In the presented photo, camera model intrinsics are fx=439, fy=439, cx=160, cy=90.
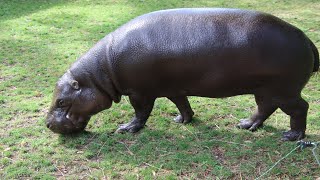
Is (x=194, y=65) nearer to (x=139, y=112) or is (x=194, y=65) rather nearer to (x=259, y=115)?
(x=139, y=112)

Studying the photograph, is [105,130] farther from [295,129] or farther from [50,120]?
[295,129]

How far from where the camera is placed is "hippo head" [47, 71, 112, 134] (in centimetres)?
429

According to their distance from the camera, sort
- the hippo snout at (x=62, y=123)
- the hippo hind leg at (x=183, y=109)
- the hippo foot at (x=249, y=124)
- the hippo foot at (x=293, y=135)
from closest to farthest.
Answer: the hippo foot at (x=293, y=135) < the hippo snout at (x=62, y=123) < the hippo foot at (x=249, y=124) < the hippo hind leg at (x=183, y=109)

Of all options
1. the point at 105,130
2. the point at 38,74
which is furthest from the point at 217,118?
the point at 38,74

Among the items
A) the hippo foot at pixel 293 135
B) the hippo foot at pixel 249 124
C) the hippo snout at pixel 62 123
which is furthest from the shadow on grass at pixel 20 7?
the hippo foot at pixel 293 135

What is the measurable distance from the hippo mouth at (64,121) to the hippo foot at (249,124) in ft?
5.29

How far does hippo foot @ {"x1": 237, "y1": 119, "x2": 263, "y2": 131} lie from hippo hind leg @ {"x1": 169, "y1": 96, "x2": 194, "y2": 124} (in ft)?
1.78

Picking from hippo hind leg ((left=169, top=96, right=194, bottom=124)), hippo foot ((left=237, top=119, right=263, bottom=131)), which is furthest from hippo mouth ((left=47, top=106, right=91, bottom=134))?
hippo foot ((left=237, top=119, right=263, bottom=131))

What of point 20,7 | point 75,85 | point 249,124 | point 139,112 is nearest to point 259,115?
point 249,124

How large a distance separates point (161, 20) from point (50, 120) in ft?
4.88

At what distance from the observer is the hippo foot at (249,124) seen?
180 inches

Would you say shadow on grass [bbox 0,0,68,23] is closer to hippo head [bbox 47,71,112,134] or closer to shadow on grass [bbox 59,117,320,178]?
hippo head [bbox 47,71,112,134]

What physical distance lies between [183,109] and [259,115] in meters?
0.80

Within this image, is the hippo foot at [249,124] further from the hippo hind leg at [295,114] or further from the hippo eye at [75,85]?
the hippo eye at [75,85]
